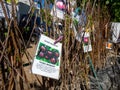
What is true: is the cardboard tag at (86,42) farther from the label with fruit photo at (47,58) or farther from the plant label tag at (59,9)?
the label with fruit photo at (47,58)

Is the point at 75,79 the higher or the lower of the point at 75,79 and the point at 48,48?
the lower

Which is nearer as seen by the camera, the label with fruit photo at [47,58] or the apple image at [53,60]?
the label with fruit photo at [47,58]

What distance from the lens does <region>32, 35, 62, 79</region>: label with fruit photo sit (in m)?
2.08

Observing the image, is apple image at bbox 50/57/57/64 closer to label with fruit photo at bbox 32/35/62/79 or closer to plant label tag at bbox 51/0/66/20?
label with fruit photo at bbox 32/35/62/79

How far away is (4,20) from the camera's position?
83.1 inches

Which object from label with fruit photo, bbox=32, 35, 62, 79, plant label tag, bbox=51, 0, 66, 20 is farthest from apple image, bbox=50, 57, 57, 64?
plant label tag, bbox=51, 0, 66, 20

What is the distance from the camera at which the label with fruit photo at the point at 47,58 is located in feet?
6.82

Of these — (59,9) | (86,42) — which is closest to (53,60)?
(59,9)

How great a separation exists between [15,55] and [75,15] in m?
0.82

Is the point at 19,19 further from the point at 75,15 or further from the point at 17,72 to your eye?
the point at 75,15

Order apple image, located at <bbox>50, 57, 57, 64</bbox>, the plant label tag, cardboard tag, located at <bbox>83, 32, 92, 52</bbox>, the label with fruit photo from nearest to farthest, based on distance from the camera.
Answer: the label with fruit photo, apple image, located at <bbox>50, 57, 57, 64</bbox>, the plant label tag, cardboard tag, located at <bbox>83, 32, 92, 52</bbox>

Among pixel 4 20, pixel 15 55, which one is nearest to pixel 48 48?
pixel 15 55

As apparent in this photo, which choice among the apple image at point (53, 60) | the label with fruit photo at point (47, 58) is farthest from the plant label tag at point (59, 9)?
the apple image at point (53, 60)

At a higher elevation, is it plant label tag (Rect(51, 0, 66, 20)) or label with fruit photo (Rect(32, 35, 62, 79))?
plant label tag (Rect(51, 0, 66, 20))
